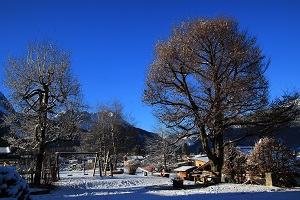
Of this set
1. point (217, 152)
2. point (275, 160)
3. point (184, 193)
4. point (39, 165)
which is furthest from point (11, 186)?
point (275, 160)

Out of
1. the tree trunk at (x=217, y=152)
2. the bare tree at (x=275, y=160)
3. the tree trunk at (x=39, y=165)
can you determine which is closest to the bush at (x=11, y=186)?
the tree trunk at (x=39, y=165)

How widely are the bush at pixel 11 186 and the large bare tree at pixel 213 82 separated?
1031 centimetres

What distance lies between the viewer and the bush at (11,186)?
6469 millimetres

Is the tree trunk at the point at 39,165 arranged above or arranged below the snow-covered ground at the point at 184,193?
above

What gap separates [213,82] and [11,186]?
12.0m

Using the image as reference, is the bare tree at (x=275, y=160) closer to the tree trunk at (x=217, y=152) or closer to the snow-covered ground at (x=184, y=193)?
the tree trunk at (x=217, y=152)

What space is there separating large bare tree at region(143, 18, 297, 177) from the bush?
10308mm

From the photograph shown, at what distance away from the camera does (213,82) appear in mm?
15953

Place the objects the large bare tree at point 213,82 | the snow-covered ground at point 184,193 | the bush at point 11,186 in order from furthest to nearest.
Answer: the large bare tree at point 213,82 → the snow-covered ground at point 184,193 → the bush at point 11,186

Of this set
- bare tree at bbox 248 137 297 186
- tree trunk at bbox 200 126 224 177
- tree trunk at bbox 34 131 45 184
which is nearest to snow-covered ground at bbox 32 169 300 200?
tree trunk at bbox 34 131 45 184

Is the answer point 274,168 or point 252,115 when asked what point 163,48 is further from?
point 274,168

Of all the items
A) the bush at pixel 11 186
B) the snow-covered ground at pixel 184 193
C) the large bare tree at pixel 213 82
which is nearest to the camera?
the bush at pixel 11 186

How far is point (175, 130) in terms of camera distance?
17703mm

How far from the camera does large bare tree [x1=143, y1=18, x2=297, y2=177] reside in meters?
15.5
